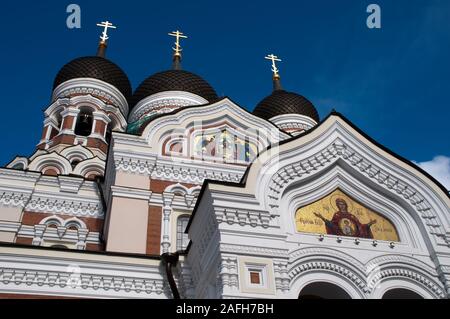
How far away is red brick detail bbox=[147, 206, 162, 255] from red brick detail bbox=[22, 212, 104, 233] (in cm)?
260

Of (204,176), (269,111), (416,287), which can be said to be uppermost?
(269,111)

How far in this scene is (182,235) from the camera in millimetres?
10625

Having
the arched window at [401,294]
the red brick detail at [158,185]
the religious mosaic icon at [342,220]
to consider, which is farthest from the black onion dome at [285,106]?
the arched window at [401,294]

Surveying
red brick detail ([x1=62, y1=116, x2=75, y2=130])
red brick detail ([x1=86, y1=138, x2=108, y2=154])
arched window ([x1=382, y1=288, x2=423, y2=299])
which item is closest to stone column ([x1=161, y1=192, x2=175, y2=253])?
arched window ([x1=382, y1=288, x2=423, y2=299])

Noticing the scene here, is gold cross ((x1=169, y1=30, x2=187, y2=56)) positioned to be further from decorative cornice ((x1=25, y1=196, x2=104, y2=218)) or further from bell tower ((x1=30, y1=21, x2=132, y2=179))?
decorative cornice ((x1=25, y1=196, x2=104, y2=218))

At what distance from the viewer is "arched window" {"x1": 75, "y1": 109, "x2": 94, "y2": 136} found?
19.8 metres

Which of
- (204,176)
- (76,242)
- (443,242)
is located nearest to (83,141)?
(76,242)

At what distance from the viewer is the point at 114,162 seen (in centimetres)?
1109

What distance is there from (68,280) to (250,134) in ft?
20.4

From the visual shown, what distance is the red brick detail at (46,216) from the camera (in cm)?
1241

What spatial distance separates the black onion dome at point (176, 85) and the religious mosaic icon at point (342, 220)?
1132cm

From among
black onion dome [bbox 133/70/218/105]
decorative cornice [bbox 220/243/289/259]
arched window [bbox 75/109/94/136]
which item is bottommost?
decorative cornice [bbox 220/243/289/259]

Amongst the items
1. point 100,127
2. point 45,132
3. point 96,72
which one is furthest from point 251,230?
point 96,72
